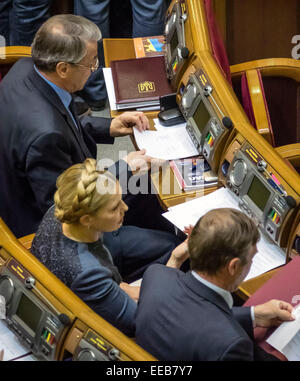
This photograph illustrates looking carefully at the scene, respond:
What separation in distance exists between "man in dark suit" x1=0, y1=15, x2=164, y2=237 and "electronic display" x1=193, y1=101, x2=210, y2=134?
0.95 feet

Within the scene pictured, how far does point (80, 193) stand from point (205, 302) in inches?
21.5

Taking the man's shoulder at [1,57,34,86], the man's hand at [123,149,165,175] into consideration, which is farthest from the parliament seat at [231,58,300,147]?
the man's shoulder at [1,57,34,86]

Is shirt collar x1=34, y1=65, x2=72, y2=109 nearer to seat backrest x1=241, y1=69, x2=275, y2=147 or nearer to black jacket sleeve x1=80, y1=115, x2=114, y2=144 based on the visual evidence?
black jacket sleeve x1=80, y1=115, x2=114, y2=144

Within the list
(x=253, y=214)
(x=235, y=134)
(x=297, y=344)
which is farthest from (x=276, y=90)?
(x=297, y=344)

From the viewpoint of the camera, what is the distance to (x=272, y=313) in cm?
→ 180

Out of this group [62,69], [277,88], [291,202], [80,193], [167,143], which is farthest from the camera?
[277,88]

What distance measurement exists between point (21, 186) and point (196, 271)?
1043 mm

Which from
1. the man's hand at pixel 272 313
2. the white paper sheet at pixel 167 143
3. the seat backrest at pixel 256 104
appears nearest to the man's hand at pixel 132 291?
the man's hand at pixel 272 313

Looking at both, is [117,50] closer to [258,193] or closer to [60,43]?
[60,43]

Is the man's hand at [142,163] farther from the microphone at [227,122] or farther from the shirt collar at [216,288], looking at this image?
the shirt collar at [216,288]

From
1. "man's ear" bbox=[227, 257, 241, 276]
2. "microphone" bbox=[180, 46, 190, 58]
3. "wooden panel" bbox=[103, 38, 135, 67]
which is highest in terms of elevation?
"microphone" bbox=[180, 46, 190, 58]

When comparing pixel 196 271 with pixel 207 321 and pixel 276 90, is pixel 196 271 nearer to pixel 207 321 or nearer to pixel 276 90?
pixel 207 321

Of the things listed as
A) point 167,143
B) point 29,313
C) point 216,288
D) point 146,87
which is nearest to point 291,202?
point 216,288

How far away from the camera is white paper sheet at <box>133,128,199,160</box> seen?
2.62 metres
